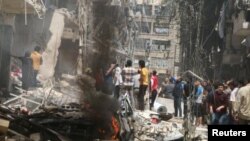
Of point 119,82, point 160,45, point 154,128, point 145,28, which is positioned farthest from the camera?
point 160,45

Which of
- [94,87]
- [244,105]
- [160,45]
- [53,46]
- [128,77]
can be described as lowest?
[160,45]

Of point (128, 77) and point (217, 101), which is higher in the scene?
point (128, 77)

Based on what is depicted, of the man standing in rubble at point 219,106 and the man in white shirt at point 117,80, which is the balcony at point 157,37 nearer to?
the man in white shirt at point 117,80

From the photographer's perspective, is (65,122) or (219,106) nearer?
(65,122)

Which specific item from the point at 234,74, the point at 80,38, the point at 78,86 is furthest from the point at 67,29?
the point at 234,74

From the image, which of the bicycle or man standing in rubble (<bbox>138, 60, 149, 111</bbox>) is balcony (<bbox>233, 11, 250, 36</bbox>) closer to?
man standing in rubble (<bbox>138, 60, 149, 111</bbox>)

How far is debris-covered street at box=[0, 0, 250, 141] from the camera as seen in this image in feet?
34.5

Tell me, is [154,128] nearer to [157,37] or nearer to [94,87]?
[94,87]

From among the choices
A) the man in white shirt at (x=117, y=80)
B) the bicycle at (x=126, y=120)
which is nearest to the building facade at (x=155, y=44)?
the man in white shirt at (x=117, y=80)

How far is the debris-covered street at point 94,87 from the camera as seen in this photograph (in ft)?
34.5

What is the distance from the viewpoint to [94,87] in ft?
48.1

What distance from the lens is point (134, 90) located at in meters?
15.3

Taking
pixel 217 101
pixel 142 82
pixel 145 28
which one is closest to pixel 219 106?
pixel 217 101

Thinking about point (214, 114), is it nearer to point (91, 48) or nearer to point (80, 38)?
point (91, 48)
